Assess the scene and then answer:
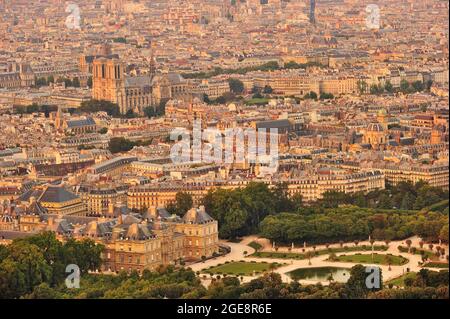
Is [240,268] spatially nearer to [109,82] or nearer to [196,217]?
[196,217]

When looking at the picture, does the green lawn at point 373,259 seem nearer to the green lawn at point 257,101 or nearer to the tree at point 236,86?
the green lawn at point 257,101

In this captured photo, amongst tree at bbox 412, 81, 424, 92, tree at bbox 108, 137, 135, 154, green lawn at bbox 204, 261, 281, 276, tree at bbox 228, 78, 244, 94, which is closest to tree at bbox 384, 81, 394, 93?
tree at bbox 412, 81, 424, 92

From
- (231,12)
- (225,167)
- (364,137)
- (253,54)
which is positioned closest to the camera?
(225,167)

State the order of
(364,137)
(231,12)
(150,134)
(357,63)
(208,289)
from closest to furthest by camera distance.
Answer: (208,289) < (364,137) < (150,134) < (357,63) < (231,12)

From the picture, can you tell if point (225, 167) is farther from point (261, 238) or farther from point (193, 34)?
point (193, 34)

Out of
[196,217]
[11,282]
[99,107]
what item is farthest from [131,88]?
[11,282]

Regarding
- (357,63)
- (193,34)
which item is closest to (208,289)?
(357,63)
